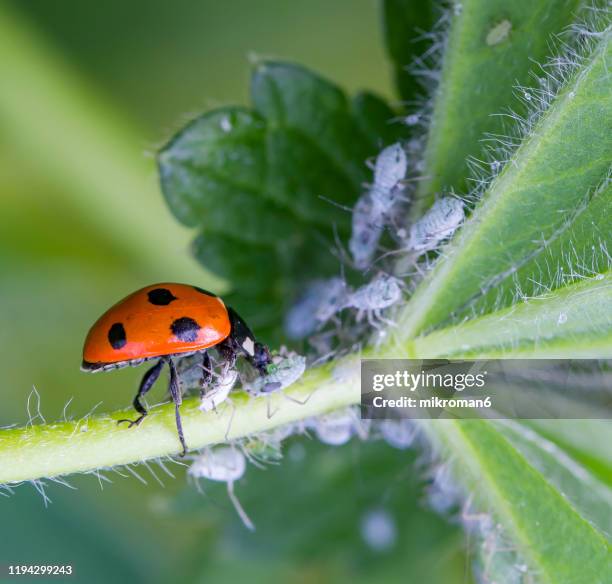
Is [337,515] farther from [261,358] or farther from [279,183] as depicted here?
[279,183]

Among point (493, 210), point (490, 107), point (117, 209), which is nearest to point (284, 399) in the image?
point (493, 210)

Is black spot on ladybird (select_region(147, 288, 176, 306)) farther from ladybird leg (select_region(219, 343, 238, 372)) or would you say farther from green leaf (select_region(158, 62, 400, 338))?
green leaf (select_region(158, 62, 400, 338))

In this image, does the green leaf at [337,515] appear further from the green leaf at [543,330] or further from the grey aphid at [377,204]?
the green leaf at [543,330]

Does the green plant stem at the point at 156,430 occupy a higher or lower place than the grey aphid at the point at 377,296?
lower

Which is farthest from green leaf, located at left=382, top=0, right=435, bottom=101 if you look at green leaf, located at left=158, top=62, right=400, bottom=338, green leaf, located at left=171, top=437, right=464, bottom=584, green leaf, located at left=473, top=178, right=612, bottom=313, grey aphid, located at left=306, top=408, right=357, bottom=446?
green leaf, located at left=171, top=437, right=464, bottom=584

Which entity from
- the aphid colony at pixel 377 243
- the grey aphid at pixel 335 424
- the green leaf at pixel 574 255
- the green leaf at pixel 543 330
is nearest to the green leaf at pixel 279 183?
the aphid colony at pixel 377 243

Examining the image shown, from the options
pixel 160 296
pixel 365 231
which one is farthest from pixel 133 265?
pixel 365 231
